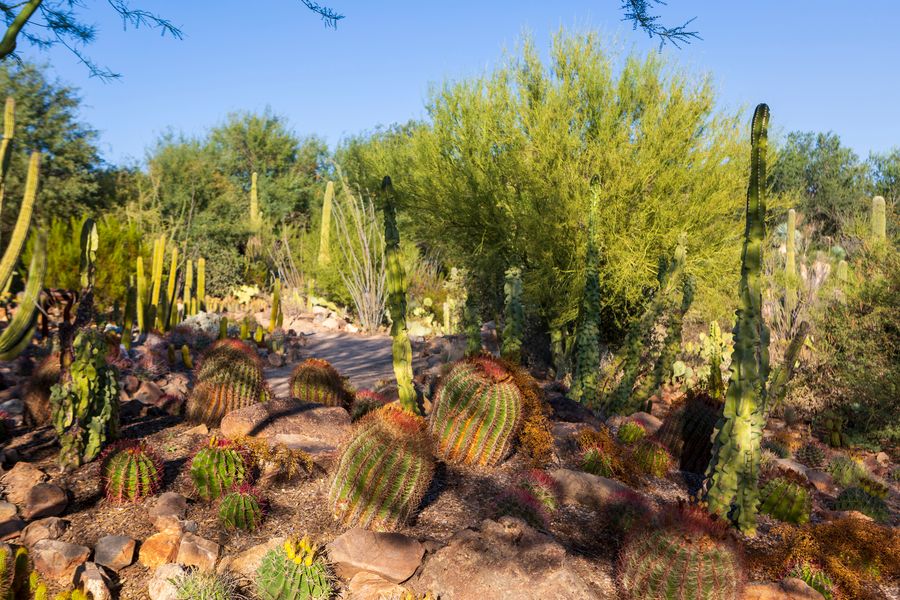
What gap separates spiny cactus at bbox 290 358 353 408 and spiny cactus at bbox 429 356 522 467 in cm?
215

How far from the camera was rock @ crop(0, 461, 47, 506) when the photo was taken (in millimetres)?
5250

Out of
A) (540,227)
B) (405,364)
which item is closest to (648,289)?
(540,227)

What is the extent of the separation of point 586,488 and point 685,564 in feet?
5.57

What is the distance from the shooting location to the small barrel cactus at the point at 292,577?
4137mm

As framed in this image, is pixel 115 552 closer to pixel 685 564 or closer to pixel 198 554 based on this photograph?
pixel 198 554

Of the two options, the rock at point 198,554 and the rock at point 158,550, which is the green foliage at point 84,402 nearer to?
the rock at point 158,550

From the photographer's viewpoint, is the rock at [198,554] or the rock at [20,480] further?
the rock at [20,480]

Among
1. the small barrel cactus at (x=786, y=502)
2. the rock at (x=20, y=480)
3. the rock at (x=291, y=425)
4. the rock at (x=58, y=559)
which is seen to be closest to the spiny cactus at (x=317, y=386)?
the rock at (x=291, y=425)

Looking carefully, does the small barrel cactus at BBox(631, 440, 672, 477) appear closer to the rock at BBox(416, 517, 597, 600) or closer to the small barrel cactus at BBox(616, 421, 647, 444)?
the small barrel cactus at BBox(616, 421, 647, 444)

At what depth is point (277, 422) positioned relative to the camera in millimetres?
6953

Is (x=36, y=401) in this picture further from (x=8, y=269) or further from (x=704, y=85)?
(x=704, y=85)

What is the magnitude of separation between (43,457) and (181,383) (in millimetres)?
3042

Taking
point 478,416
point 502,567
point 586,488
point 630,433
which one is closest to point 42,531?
point 502,567

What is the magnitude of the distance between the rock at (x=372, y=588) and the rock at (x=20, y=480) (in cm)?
261
